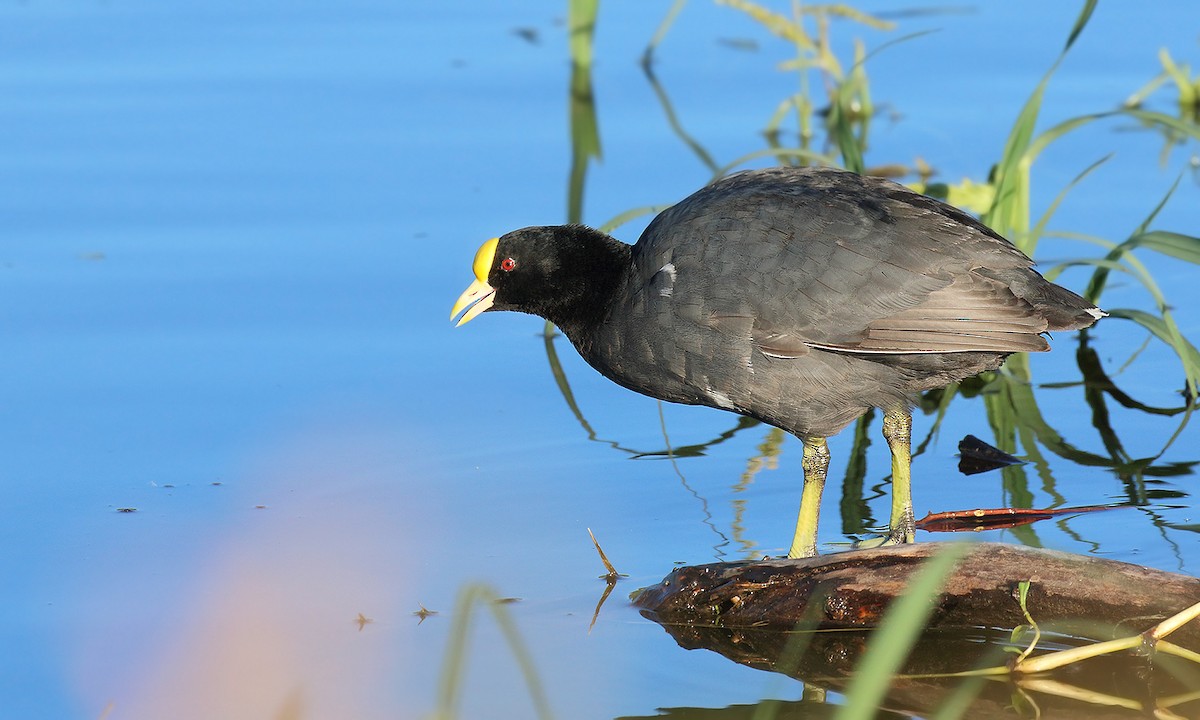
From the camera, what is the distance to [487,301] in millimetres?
5008

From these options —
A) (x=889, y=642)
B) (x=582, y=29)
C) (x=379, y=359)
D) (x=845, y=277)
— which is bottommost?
(x=379, y=359)

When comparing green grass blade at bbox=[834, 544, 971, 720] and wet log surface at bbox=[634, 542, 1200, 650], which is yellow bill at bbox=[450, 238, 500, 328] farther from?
green grass blade at bbox=[834, 544, 971, 720]

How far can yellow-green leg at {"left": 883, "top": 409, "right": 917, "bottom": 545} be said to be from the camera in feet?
15.5

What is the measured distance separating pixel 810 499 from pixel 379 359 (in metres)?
2.16

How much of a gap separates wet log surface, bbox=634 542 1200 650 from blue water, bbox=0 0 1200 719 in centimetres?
19

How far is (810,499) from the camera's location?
459 centimetres

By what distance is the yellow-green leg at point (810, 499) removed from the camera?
4539mm

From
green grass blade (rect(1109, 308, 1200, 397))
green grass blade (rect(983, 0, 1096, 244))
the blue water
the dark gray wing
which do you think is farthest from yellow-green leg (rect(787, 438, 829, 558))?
green grass blade (rect(983, 0, 1096, 244))

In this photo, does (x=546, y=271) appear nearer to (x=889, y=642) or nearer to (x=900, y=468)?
Answer: (x=900, y=468)

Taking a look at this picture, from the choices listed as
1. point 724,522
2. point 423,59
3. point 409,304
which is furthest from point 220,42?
point 724,522

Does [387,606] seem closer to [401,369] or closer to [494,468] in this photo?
[494,468]

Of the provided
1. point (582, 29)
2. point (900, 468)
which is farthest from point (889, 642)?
point (582, 29)

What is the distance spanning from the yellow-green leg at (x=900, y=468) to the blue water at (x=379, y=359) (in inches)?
7.3

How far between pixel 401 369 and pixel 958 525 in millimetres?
2269
